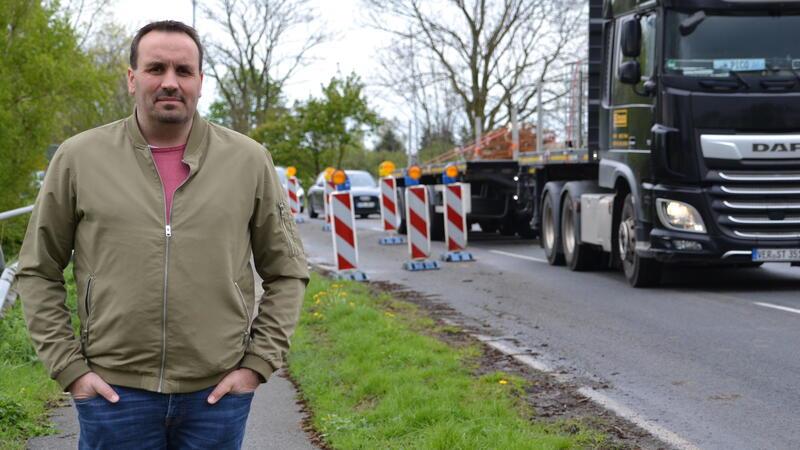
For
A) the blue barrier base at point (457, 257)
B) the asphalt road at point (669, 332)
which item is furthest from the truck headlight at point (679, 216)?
the blue barrier base at point (457, 257)

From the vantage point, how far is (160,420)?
3.14 meters

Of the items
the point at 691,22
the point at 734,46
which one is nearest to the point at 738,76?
the point at 734,46

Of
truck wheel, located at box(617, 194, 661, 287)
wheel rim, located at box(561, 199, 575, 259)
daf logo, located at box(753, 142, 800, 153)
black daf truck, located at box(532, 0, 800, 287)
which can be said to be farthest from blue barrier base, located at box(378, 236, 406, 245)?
daf logo, located at box(753, 142, 800, 153)

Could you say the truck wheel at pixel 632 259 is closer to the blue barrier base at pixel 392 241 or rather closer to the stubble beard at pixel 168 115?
the blue barrier base at pixel 392 241

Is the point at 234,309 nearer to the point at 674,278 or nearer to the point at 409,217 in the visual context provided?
the point at 674,278

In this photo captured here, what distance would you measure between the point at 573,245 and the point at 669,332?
6.26 metres

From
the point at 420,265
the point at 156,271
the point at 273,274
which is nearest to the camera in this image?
the point at 156,271

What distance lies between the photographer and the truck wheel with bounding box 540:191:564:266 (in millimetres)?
16859

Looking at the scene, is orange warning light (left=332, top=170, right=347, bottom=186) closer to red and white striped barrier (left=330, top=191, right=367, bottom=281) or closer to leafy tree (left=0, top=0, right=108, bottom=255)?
red and white striped barrier (left=330, top=191, right=367, bottom=281)

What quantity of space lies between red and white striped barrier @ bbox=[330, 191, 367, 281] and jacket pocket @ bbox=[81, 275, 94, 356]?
12072 millimetres

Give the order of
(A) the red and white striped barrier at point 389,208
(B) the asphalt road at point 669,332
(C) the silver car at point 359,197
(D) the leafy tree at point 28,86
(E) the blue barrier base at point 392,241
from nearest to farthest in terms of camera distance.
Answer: (B) the asphalt road at point 669,332
(D) the leafy tree at point 28,86
(E) the blue barrier base at point 392,241
(A) the red and white striped barrier at point 389,208
(C) the silver car at point 359,197

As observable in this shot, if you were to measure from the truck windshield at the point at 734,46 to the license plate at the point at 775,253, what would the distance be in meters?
1.79

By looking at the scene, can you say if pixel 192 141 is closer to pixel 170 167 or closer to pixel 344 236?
pixel 170 167

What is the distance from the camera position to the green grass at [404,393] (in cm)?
582
